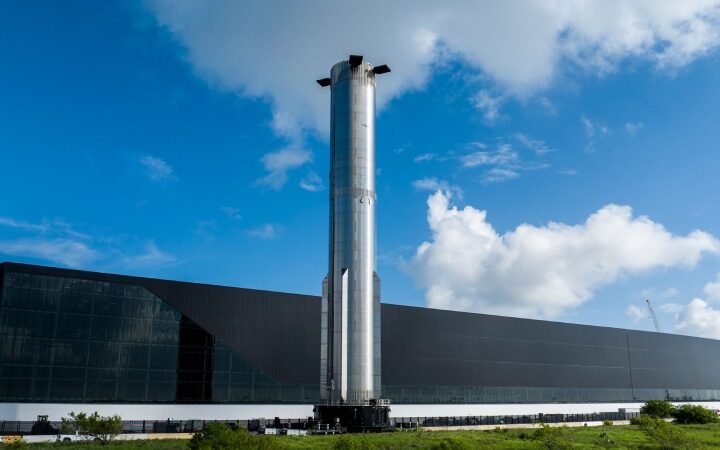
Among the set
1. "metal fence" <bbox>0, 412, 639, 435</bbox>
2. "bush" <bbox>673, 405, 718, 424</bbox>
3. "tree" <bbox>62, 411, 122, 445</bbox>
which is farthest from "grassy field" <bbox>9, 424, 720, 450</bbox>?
"bush" <bbox>673, 405, 718, 424</bbox>

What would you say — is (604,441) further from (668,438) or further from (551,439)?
(551,439)

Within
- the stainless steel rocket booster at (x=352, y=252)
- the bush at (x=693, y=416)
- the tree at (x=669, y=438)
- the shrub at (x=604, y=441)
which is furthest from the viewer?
the bush at (x=693, y=416)

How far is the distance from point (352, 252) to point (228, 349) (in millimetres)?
19595

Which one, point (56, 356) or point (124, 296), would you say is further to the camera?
point (124, 296)

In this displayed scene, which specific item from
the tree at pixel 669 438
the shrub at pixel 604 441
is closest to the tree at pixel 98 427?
the shrub at pixel 604 441

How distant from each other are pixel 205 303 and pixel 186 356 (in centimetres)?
560

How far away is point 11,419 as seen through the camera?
57.5m

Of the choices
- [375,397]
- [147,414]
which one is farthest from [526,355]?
[147,414]

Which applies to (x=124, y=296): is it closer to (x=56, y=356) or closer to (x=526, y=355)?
(x=56, y=356)

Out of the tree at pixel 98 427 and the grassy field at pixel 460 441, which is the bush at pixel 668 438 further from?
the tree at pixel 98 427

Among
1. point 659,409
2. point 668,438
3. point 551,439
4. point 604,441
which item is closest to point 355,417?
point 551,439

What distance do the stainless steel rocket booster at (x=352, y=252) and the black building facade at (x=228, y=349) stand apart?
49.1 feet

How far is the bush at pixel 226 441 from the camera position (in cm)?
3009

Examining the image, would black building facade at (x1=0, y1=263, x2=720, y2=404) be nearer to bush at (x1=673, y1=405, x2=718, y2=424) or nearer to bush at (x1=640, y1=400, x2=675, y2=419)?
bush at (x1=640, y1=400, x2=675, y2=419)
